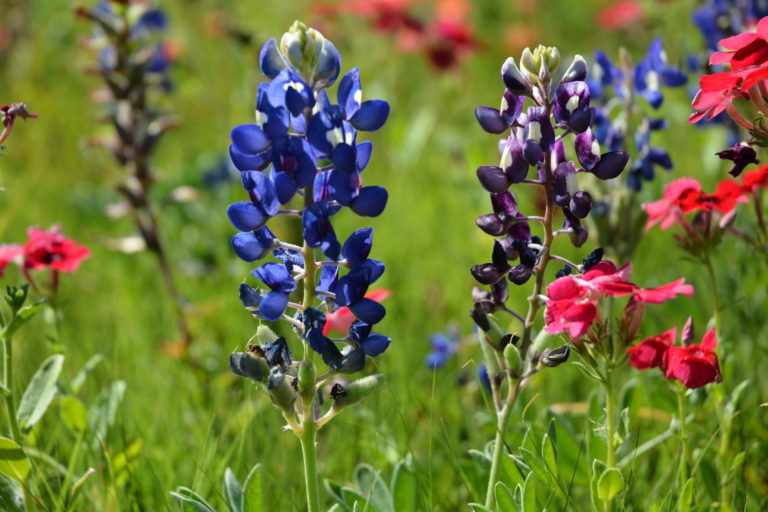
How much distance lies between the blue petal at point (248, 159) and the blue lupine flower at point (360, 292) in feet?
0.74

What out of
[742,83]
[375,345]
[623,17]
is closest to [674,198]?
[742,83]

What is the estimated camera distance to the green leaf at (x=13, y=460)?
1.50 metres

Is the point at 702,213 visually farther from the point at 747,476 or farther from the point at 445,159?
the point at 445,159

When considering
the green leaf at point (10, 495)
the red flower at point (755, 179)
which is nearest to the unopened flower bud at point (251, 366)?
the green leaf at point (10, 495)

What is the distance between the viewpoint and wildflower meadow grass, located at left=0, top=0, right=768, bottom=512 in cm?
135

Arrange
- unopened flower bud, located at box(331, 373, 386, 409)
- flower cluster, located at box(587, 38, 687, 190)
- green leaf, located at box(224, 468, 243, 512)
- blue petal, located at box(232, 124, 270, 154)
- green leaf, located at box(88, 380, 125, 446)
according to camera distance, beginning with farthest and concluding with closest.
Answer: flower cluster, located at box(587, 38, 687, 190), green leaf, located at box(88, 380, 125, 446), green leaf, located at box(224, 468, 243, 512), unopened flower bud, located at box(331, 373, 386, 409), blue petal, located at box(232, 124, 270, 154)

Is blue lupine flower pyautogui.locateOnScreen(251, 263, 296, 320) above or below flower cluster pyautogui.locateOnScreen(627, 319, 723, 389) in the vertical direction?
above

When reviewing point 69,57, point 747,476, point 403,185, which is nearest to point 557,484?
point 747,476

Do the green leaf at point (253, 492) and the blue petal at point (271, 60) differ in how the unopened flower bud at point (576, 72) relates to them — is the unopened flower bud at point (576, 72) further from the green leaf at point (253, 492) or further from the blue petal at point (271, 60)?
the green leaf at point (253, 492)

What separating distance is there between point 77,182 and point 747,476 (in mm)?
3747

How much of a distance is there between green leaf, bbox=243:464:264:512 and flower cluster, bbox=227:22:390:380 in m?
0.31

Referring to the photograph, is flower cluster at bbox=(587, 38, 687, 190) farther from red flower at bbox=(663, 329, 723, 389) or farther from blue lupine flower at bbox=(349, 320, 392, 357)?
blue lupine flower at bbox=(349, 320, 392, 357)

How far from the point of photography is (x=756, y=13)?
260cm

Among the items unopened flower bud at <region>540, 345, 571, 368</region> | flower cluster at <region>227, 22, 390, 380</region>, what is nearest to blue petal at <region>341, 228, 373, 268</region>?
flower cluster at <region>227, 22, 390, 380</region>
